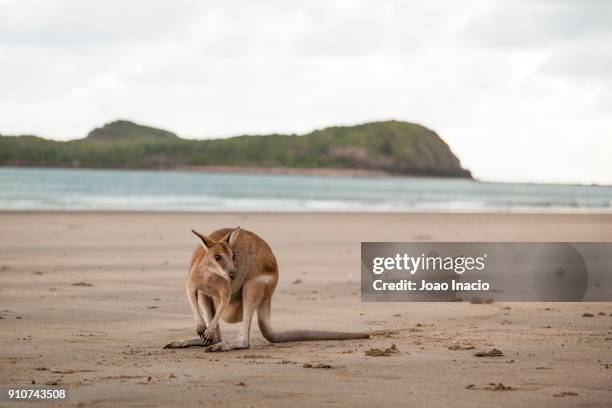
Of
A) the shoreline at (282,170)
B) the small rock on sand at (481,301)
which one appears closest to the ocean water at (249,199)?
the small rock on sand at (481,301)

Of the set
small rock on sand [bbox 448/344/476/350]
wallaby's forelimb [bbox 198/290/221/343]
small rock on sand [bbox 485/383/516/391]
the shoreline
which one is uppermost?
the shoreline

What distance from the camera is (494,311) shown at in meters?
9.09

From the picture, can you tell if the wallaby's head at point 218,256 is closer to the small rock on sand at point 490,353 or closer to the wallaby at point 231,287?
the wallaby at point 231,287

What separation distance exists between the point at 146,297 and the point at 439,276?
397 centimetres

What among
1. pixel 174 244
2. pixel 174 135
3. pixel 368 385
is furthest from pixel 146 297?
pixel 174 135

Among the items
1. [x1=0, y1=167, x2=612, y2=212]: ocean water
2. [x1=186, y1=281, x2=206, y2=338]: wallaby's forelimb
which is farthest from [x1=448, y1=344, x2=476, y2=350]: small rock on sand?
[x1=0, y1=167, x2=612, y2=212]: ocean water

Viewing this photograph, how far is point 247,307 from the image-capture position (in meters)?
6.72

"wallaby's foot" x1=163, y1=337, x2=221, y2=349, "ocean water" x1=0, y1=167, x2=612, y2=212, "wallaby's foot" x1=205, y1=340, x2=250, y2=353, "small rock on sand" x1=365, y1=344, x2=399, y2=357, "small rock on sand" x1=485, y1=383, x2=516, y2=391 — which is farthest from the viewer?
"ocean water" x1=0, y1=167, x2=612, y2=212

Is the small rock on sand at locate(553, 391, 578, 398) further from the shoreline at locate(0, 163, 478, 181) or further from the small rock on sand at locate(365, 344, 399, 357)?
the shoreline at locate(0, 163, 478, 181)

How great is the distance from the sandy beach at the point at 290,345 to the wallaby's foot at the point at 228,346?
10 cm

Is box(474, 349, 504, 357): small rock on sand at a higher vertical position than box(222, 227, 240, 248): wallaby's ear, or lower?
lower

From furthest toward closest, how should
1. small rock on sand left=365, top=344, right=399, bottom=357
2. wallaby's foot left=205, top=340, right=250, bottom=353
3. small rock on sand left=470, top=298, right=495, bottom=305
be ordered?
small rock on sand left=470, top=298, right=495, bottom=305 → wallaby's foot left=205, top=340, right=250, bottom=353 → small rock on sand left=365, top=344, right=399, bottom=357

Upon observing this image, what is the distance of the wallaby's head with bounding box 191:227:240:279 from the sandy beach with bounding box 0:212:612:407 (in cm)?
59

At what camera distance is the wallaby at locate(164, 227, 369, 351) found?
6.43 metres
